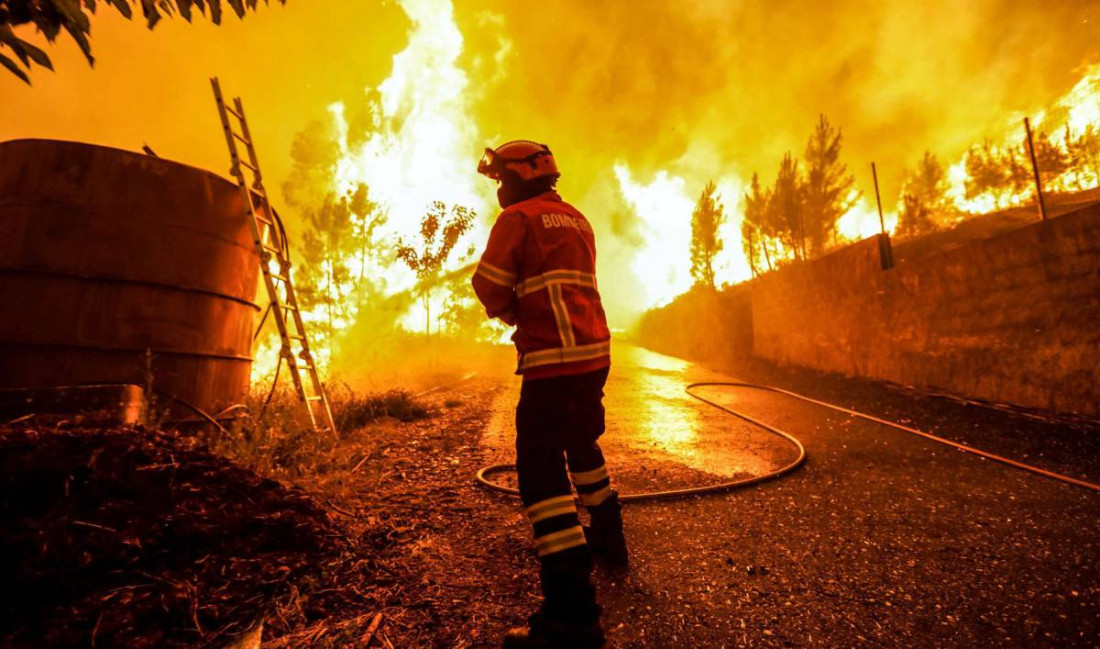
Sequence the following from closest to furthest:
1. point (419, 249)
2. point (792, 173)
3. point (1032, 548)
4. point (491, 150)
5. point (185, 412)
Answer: point (1032, 548) < point (491, 150) < point (185, 412) < point (419, 249) < point (792, 173)

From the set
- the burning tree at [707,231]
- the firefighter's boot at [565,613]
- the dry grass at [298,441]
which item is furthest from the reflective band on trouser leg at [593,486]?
the burning tree at [707,231]

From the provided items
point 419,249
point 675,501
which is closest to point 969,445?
point 675,501

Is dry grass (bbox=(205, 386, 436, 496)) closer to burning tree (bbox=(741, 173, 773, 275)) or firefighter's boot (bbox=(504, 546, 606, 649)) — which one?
firefighter's boot (bbox=(504, 546, 606, 649))

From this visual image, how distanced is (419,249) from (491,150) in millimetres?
10299

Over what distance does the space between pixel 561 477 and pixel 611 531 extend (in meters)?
0.62

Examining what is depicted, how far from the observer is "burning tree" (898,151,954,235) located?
30.0 m

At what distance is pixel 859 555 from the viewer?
2225 millimetres

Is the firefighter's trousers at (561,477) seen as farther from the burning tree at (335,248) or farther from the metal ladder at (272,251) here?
the burning tree at (335,248)

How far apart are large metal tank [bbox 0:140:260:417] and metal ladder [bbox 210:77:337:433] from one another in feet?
1.21

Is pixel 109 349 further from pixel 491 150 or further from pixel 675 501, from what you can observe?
pixel 675 501

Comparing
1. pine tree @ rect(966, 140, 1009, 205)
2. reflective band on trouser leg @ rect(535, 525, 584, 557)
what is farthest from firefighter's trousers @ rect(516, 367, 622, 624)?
pine tree @ rect(966, 140, 1009, 205)

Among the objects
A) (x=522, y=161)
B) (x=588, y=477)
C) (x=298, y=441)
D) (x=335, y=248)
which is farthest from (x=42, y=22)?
(x=335, y=248)

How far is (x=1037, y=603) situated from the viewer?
1.78 m

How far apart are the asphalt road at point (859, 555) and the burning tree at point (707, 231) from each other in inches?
994
